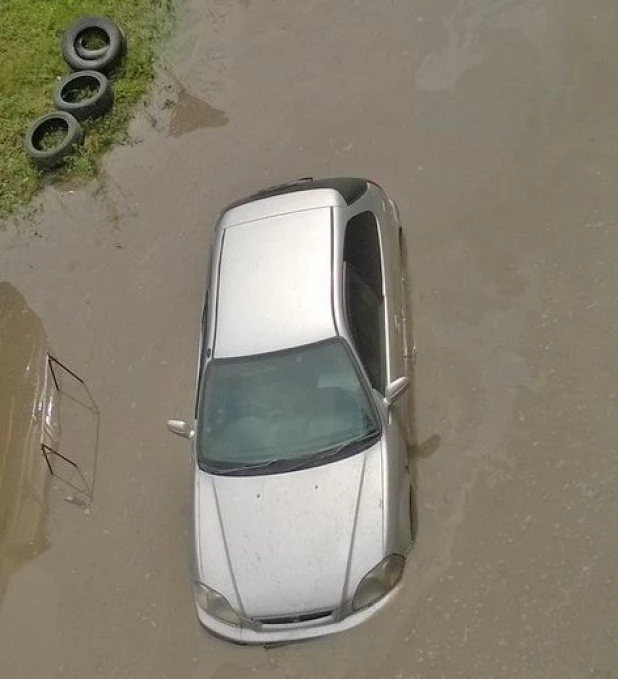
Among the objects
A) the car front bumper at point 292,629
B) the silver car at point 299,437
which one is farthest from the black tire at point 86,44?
the car front bumper at point 292,629

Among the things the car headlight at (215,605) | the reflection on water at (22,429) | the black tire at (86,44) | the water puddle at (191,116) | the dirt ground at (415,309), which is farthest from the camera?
the black tire at (86,44)

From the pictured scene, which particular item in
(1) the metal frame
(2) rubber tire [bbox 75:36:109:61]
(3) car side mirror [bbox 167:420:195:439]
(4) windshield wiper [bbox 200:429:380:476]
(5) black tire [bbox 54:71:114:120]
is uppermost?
(2) rubber tire [bbox 75:36:109:61]

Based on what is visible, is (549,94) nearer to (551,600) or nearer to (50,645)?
(551,600)

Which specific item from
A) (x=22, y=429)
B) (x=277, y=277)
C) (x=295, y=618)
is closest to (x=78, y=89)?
(x=22, y=429)

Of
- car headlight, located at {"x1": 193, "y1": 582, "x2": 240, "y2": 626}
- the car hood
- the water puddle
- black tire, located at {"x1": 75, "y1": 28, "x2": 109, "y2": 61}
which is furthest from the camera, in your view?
black tire, located at {"x1": 75, "y1": 28, "x2": 109, "y2": 61}

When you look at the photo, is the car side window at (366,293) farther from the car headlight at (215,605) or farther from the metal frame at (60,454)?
the metal frame at (60,454)

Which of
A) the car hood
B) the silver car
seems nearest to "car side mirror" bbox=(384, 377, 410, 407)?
the silver car

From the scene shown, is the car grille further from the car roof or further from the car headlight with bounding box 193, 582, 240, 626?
the car roof
